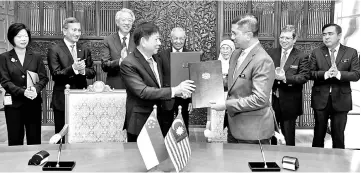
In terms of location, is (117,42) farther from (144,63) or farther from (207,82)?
(207,82)

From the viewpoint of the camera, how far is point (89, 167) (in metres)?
2.09

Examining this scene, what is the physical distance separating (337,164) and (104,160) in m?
1.26

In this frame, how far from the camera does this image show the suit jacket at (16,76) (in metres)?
3.78

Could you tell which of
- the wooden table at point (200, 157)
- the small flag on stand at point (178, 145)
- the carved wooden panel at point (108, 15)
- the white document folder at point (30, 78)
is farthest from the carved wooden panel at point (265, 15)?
the small flag on stand at point (178, 145)

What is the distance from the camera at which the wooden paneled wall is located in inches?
221

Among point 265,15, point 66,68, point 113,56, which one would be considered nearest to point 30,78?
point 66,68

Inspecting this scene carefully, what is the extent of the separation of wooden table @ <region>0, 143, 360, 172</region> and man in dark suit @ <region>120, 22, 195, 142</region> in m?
0.33

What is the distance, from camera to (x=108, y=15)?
5652mm

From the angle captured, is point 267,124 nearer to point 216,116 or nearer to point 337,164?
point 337,164

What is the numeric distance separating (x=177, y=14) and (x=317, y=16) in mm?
1994

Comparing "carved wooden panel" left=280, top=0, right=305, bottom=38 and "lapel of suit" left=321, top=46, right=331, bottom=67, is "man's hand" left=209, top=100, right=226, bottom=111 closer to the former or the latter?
"lapel of suit" left=321, top=46, right=331, bottom=67

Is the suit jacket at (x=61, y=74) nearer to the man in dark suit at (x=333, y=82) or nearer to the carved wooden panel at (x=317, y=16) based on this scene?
the man in dark suit at (x=333, y=82)

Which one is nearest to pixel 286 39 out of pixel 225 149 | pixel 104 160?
pixel 225 149

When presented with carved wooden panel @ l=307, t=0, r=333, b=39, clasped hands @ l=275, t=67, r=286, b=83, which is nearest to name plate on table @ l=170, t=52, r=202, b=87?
clasped hands @ l=275, t=67, r=286, b=83
